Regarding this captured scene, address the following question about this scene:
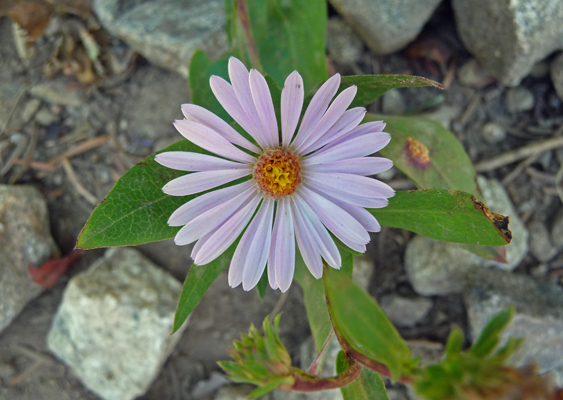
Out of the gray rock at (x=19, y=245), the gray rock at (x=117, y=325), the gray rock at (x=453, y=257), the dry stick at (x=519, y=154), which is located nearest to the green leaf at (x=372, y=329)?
the gray rock at (x=453, y=257)

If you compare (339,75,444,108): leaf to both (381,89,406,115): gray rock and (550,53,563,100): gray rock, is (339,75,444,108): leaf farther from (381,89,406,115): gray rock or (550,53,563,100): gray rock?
(550,53,563,100): gray rock

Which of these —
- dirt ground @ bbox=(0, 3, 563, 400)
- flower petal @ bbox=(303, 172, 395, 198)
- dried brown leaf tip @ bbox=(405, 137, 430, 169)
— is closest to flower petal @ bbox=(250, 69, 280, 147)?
flower petal @ bbox=(303, 172, 395, 198)

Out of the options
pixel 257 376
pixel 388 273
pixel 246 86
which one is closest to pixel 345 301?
pixel 257 376

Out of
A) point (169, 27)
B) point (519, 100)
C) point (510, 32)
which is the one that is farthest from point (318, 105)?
point (519, 100)

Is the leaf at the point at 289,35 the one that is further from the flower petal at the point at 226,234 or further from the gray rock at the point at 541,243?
the gray rock at the point at 541,243

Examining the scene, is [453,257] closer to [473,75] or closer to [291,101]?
[473,75]

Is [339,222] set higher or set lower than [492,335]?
lower

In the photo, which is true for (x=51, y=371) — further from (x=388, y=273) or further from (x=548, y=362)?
(x=548, y=362)
